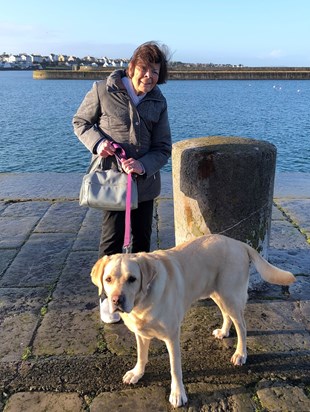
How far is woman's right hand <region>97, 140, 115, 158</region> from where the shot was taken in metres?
3.73

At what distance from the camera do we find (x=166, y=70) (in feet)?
12.7

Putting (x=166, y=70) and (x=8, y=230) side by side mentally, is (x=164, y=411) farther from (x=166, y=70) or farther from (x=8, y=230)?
(x=8, y=230)

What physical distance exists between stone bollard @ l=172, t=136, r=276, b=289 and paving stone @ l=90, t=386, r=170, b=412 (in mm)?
1770

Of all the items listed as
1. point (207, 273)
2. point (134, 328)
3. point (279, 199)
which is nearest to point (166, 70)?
point (207, 273)

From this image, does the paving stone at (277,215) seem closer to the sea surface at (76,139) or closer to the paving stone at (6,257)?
the paving stone at (6,257)

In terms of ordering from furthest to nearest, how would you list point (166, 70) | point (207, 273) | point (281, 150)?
point (281, 150) → point (166, 70) → point (207, 273)

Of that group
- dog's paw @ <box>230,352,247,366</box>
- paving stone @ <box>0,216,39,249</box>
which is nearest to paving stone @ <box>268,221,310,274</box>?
dog's paw @ <box>230,352,247,366</box>

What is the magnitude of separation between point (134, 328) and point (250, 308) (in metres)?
1.55

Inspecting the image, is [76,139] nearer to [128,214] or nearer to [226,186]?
[226,186]

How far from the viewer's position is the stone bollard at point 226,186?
4.20m

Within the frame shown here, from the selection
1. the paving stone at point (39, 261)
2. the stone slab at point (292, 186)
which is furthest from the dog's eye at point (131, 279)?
the stone slab at point (292, 186)

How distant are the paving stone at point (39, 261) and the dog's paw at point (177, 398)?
7.16 ft

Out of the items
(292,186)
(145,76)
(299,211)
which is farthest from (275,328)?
(292,186)

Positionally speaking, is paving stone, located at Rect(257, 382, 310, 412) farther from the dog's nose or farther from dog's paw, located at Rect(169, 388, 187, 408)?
the dog's nose
